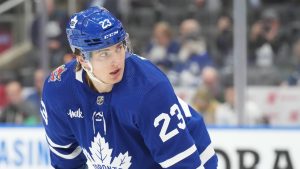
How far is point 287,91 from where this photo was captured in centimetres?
485

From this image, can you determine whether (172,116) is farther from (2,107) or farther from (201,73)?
(2,107)

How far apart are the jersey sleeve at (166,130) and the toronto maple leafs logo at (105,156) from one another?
0.13 metres

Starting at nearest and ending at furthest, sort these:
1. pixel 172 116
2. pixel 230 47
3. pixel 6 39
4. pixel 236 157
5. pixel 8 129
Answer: pixel 172 116, pixel 236 157, pixel 8 129, pixel 230 47, pixel 6 39

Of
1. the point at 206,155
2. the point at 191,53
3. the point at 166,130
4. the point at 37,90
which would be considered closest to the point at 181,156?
the point at 166,130

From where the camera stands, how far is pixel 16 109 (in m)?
5.15

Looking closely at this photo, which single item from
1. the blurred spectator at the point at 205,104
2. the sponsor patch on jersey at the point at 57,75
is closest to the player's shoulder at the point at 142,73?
the sponsor patch on jersey at the point at 57,75

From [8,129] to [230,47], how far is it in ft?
5.18

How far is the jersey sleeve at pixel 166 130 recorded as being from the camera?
7.06 feet

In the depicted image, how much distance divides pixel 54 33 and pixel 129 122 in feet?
10.6

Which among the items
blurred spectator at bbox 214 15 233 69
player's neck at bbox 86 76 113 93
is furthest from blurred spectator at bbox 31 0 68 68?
player's neck at bbox 86 76 113 93

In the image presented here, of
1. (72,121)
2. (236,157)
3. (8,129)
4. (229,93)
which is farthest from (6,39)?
(72,121)

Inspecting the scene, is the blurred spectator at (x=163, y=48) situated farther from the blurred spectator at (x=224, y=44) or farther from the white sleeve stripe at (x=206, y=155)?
the white sleeve stripe at (x=206, y=155)

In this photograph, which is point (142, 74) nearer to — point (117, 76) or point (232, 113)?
point (117, 76)

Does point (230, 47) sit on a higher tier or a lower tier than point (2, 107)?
higher
